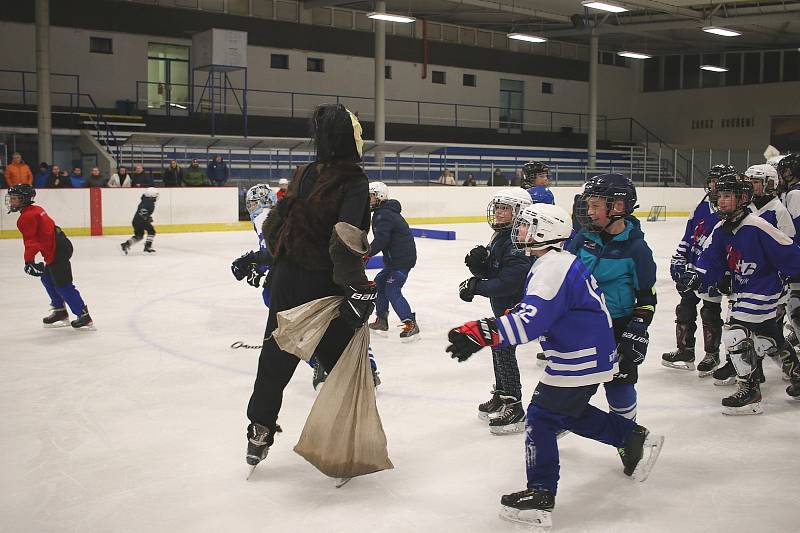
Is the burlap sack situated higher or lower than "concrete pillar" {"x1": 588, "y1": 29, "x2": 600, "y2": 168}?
lower

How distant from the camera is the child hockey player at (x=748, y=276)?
468 cm

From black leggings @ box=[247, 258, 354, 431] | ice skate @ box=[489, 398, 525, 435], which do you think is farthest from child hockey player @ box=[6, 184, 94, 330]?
ice skate @ box=[489, 398, 525, 435]

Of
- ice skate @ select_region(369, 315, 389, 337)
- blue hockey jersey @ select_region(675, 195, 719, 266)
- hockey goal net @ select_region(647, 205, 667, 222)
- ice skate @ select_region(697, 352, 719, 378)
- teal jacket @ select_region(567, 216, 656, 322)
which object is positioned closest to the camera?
teal jacket @ select_region(567, 216, 656, 322)

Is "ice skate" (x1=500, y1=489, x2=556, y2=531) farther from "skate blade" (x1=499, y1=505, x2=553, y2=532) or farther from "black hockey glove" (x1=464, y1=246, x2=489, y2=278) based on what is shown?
"black hockey glove" (x1=464, y1=246, x2=489, y2=278)

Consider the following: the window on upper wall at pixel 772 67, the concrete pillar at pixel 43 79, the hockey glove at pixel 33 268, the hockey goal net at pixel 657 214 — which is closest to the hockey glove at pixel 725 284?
the hockey glove at pixel 33 268

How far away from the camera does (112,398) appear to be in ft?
16.5

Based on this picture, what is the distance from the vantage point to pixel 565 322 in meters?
3.25

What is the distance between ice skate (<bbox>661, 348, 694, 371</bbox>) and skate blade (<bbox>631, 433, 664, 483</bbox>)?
232cm

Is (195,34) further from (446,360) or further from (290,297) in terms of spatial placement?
(290,297)

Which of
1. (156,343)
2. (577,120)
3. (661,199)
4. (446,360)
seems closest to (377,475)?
(446,360)

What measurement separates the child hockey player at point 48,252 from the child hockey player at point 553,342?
4.65 meters

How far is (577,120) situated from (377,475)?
31116mm

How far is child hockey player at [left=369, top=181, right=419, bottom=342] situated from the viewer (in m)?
6.49

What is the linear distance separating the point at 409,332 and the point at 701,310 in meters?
2.22
